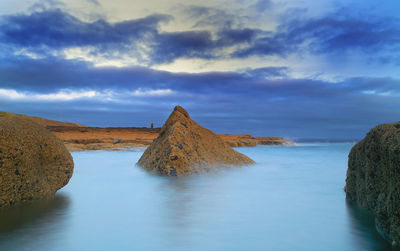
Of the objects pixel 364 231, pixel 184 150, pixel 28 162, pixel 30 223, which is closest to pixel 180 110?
pixel 184 150

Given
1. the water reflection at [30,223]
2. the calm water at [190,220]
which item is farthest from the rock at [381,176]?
the water reflection at [30,223]

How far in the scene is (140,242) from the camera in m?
2.70

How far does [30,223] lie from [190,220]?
66.2 inches

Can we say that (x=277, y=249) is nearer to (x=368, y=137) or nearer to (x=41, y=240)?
(x=368, y=137)

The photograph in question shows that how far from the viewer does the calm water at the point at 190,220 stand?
2676 millimetres

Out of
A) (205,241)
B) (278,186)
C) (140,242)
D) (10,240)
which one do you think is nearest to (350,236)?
(205,241)

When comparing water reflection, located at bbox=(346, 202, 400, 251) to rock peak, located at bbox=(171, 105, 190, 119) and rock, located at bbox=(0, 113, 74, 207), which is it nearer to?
rock, located at bbox=(0, 113, 74, 207)

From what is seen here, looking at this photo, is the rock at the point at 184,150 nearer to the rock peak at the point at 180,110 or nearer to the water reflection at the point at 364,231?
the rock peak at the point at 180,110

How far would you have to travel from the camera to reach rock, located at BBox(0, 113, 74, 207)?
3498 mm

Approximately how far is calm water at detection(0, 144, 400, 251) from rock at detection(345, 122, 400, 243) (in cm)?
21

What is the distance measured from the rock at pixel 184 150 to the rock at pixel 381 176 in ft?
10.5

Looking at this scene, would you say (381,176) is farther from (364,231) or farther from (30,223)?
(30,223)

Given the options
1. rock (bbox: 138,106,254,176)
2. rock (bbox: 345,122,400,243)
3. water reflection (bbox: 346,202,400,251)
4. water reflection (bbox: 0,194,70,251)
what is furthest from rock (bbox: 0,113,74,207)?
rock (bbox: 345,122,400,243)

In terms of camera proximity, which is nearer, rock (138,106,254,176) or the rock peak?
rock (138,106,254,176)
